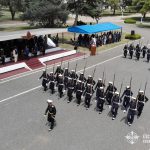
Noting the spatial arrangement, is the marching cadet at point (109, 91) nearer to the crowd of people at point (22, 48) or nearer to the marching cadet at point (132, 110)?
the marching cadet at point (132, 110)

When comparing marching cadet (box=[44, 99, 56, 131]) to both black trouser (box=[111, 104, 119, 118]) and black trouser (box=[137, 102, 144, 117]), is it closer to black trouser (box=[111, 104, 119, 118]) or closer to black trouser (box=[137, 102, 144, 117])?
black trouser (box=[111, 104, 119, 118])

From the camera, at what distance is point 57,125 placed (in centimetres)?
1421

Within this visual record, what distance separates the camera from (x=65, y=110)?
52.4ft

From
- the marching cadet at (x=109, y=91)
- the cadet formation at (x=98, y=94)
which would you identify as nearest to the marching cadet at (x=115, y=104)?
the cadet formation at (x=98, y=94)

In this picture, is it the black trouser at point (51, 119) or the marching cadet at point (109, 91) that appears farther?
the marching cadet at point (109, 91)

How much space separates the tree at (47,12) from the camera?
39147 mm

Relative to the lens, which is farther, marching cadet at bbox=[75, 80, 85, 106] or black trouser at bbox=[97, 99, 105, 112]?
marching cadet at bbox=[75, 80, 85, 106]

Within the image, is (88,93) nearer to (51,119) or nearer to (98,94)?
(98,94)

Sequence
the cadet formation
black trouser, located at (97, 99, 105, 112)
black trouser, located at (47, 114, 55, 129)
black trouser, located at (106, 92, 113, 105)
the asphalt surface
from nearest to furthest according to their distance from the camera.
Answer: the asphalt surface, black trouser, located at (47, 114, 55, 129), the cadet formation, black trouser, located at (97, 99, 105, 112), black trouser, located at (106, 92, 113, 105)

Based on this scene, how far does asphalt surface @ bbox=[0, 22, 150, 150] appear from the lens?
12.5 m

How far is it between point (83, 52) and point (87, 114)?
15.6 metres

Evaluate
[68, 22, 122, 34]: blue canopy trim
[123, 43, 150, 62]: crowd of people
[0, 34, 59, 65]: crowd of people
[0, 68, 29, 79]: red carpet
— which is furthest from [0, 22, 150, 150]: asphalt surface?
[68, 22, 122, 34]: blue canopy trim

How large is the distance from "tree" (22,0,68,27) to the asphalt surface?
20.7m

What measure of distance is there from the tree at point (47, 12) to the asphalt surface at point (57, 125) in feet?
67.8
